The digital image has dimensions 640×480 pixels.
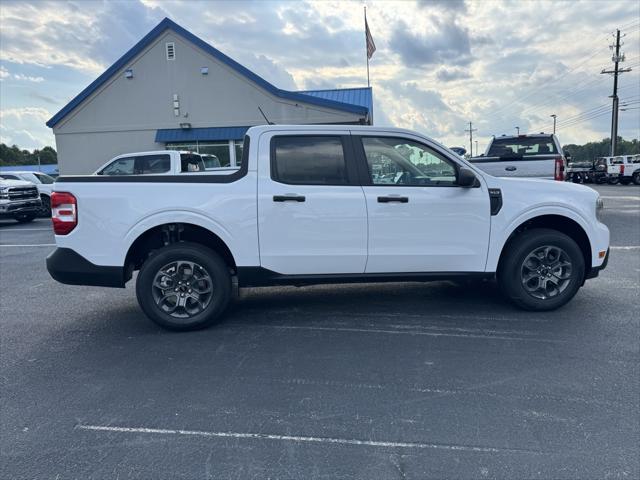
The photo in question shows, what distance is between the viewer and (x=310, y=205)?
452 centimetres

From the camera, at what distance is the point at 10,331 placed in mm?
4812

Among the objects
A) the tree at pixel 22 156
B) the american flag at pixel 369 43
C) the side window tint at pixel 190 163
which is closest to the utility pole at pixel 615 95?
the american flag at pixel 369 43

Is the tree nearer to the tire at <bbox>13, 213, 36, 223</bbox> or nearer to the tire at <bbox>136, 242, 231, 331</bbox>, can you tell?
the tire at <bbox>13, 213, 36, 223</bbox>

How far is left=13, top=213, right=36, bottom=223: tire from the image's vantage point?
1580 centimetres

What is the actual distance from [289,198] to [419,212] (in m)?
1.29

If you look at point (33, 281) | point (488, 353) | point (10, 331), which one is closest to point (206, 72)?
point (33, 281)

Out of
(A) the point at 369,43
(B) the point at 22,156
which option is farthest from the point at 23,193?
(B) the point at 22,156

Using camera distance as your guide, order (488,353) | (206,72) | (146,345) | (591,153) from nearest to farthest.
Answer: (488,353)
(146,345)
(206,72)
(591,153)

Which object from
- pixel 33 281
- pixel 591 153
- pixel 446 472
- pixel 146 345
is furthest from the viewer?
pixel 591 153

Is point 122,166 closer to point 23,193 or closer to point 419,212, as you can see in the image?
point 23,193

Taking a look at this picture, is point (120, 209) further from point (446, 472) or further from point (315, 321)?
point (446, 472)

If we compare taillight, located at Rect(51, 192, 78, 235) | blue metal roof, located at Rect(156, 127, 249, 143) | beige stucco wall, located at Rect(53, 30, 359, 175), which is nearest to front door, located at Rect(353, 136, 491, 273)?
taillight, located at Rect(51, 192, 78, 235)

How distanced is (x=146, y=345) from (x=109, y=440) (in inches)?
62.2

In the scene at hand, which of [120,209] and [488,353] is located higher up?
[120,209]
